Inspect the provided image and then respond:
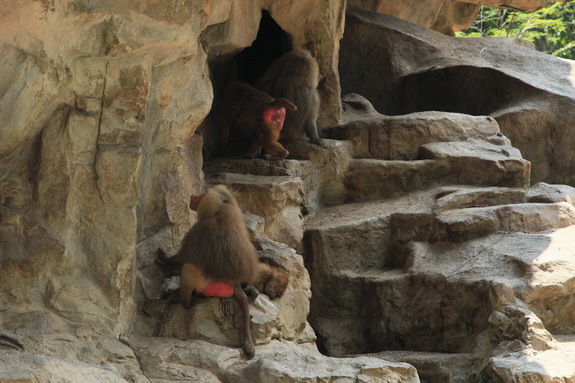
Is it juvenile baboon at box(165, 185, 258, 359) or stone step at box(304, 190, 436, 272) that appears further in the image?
stone step at box(304, 190, 436, 272)

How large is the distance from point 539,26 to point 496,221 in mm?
10357

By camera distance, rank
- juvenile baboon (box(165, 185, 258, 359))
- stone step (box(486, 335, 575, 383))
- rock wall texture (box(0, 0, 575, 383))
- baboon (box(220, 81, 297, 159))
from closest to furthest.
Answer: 1. rock wall texture (box(0, 0, 575, 383))
2. juvenile baboon (box(165, 185, 258, 359))
3. stone step (box(486, 335, 575, 383))
4. baboon (box(220, 81, 297, 159))

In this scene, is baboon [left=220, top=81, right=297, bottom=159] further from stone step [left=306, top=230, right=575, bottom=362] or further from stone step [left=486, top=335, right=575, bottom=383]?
stone step [left=486, top=335, right=575, bottom=383]

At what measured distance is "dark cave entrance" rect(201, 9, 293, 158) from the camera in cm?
873

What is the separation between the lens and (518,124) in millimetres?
10469

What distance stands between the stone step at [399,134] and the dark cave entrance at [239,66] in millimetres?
1099

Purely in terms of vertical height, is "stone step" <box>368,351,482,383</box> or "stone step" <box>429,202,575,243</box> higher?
"stone step" <box>429,202,575,243</box>

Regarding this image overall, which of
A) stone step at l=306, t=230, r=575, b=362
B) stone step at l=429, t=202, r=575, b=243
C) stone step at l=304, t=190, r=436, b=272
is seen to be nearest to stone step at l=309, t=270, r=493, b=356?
stone step at l=306, t=230, r=575, b=362

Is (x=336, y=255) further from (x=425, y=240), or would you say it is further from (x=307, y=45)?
(x=307, y=45)

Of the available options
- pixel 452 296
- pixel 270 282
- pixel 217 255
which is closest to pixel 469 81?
pixel 452 296

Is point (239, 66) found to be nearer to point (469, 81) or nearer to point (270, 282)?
point (469, 81)

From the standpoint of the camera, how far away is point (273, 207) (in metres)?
7.68

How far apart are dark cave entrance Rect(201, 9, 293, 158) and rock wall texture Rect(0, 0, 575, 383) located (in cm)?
2

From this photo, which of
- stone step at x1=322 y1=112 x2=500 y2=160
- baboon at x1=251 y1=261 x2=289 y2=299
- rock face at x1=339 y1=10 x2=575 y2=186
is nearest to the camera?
baboon at x1=251 y1=261 x2=289 y2=299
